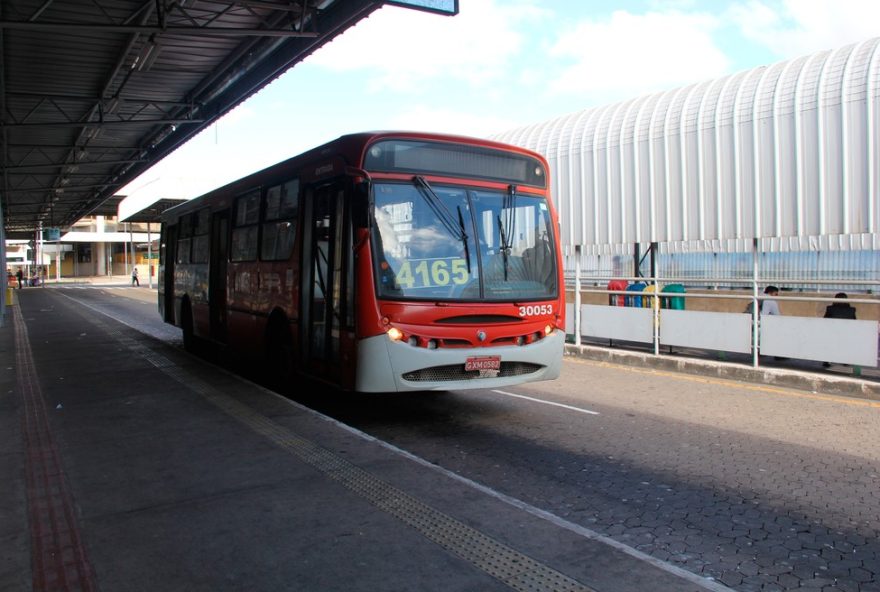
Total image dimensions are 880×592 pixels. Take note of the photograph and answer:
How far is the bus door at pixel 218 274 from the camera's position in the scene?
11.6 metres

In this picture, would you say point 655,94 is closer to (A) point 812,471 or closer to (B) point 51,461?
(A) point 812,471

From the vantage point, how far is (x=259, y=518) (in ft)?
14.9

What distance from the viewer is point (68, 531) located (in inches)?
175

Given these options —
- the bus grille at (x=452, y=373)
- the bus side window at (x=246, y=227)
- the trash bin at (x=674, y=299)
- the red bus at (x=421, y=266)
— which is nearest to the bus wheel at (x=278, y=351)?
the red bus at (x=421, y=266)

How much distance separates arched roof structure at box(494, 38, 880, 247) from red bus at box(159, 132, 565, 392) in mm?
6113

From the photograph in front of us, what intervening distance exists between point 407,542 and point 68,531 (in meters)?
2.27

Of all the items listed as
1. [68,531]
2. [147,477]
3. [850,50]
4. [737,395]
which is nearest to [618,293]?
[737,395]

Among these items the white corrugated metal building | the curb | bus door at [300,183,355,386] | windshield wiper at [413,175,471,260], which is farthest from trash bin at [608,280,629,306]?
bus door at [300,183,355,386]

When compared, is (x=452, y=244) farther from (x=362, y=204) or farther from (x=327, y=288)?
(x=327, y=288)

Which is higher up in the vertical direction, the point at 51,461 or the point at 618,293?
the point at 618,293

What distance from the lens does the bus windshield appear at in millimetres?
6871

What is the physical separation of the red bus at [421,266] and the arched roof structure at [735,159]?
6113 millimetres

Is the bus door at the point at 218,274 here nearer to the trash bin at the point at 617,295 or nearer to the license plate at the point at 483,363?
the license plate at the point at 483,363

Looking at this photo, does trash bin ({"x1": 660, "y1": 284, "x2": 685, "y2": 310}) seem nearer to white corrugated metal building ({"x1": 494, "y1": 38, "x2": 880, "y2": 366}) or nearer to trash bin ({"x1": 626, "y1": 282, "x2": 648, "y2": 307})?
white corrugated metal building ({"x1": 494, "y1": 38, "x2": 880, "y2": 366})
